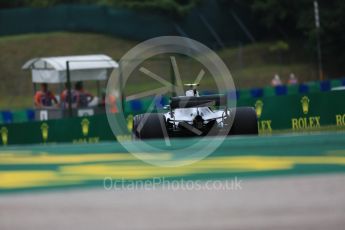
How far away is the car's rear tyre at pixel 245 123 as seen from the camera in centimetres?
1308

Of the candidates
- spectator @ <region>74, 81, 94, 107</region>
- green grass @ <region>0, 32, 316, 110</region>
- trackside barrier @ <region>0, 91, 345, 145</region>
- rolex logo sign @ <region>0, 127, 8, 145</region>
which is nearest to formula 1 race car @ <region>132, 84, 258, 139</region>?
trackside barrier @ <region>0, 91, 345, 145</region>

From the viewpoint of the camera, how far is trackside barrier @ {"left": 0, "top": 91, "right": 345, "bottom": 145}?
17828mm

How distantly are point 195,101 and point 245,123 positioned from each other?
2.93 ft

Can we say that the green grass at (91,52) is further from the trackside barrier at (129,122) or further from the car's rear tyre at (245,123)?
the car's rear tyre at (245,123)

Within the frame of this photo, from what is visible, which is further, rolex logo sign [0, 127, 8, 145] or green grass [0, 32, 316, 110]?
green grass [0, 32, 316, 110]

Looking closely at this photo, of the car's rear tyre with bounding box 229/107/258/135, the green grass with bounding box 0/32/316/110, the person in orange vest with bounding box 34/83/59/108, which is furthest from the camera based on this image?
the green grass with bounding box 0/32/316/110

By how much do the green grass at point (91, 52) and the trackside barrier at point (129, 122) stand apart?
21.5 meters

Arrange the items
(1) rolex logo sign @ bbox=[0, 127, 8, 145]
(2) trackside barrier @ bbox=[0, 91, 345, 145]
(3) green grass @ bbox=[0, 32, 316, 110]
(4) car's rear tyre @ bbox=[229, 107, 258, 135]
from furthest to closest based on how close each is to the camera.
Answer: (3) green grass @ bbox=[0, 32, 316, 110]
(1) rolex logo sign @ bbox=[0, 127, 8, 145]
(2) trackside barrier @ bbox=[0, 91, 345, 145]
(4) car's rear tyre @ bbox=[229, 107, 258, 135]

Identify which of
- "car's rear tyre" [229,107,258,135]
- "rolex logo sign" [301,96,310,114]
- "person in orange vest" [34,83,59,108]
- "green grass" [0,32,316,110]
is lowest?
"car's rear tyre" [229,107,258,135]

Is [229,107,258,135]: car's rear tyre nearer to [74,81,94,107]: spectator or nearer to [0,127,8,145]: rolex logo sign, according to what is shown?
[0,127,8,145]: rolex logo sign

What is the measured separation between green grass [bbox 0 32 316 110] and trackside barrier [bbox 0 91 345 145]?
21.5 m

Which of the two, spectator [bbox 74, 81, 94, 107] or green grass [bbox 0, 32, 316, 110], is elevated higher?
green grass [bbox 0, 32, 316, 110]

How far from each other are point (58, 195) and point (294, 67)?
138 feet

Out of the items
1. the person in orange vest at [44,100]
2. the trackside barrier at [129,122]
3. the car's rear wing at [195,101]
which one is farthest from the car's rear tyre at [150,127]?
the person in orange vest at [44,100]
